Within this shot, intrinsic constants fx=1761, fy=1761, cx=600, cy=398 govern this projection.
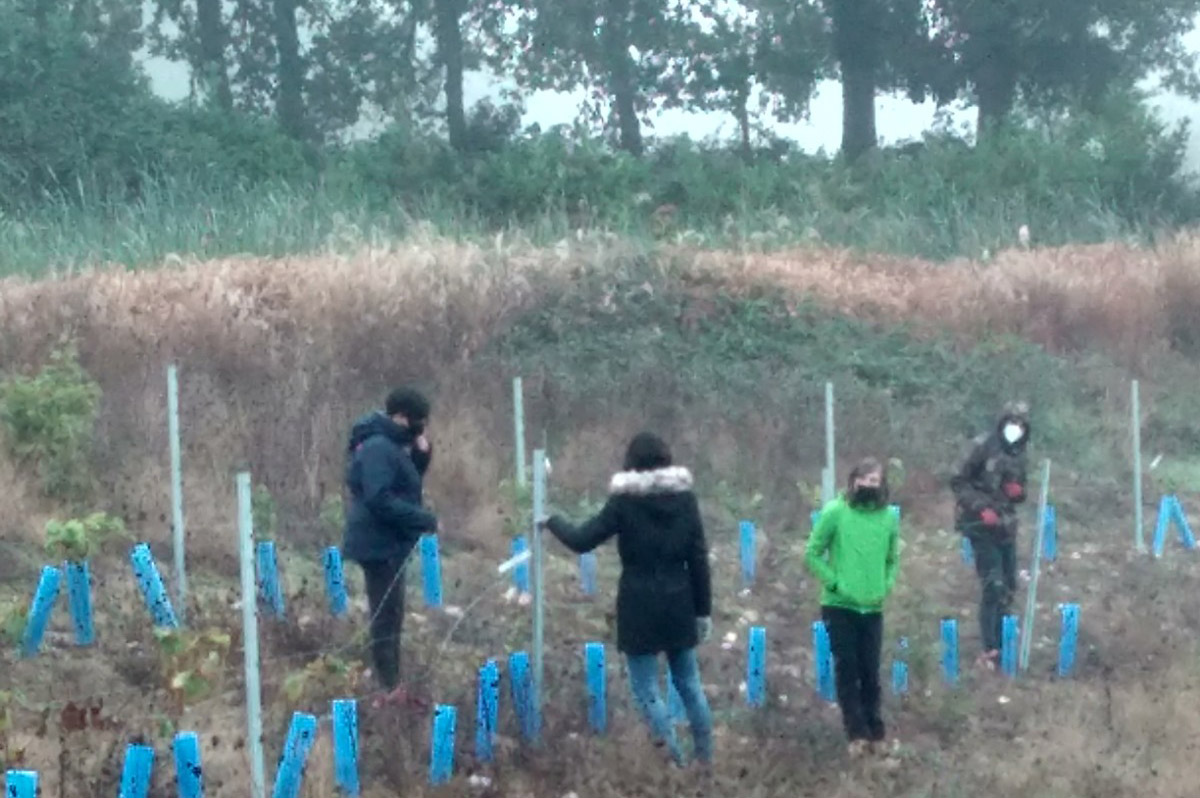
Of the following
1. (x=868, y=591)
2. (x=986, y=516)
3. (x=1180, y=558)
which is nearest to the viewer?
(x=868, y=591)

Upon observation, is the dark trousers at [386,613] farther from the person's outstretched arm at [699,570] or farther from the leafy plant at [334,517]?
the leafy plant at [334,517]

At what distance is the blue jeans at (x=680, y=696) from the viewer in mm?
7938

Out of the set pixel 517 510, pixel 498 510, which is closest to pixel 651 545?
pixel 517 510

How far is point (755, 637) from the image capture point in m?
8.75

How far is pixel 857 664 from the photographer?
8.63 metres

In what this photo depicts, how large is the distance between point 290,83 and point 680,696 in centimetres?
2561

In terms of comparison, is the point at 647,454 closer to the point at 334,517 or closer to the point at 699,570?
the point at 699,570

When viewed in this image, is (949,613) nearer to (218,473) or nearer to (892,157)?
(218,473)

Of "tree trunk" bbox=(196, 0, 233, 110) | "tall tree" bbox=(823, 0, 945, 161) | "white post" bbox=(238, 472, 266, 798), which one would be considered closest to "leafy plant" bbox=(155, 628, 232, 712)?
"white post" bbox=(238, 472, 266, 798)

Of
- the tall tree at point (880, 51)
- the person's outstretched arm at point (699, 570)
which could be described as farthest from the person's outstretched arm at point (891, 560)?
the tall tree at point (880, 51)

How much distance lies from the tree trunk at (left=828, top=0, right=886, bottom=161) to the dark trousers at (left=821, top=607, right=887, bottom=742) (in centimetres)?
2384

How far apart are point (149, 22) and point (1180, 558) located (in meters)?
23.2

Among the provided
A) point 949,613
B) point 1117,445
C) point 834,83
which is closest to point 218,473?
point 949,613

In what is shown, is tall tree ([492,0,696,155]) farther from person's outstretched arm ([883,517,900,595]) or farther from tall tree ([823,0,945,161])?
person's outstretched arm ([883,517,900,595])
